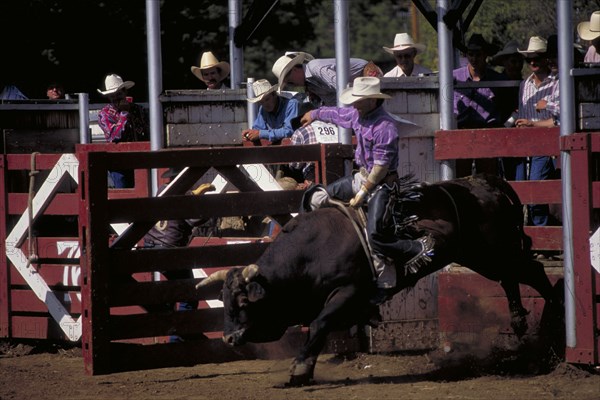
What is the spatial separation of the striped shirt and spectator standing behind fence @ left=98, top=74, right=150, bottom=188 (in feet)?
13.4

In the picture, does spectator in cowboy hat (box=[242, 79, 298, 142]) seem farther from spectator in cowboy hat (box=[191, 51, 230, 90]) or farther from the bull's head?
the bull's head

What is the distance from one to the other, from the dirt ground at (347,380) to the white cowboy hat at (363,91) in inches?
80.7

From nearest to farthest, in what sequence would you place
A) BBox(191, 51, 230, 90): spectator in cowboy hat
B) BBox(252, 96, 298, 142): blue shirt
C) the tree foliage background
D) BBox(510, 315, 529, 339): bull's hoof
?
BBox(510, 315, 529, 339): bull's hoof, BBox(252, 96, 298, 142): blue shirt, BBox(191, 51, 230, 90): spectator in cowboy hat, the tree foliage background

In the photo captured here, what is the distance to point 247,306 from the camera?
27.0 feet

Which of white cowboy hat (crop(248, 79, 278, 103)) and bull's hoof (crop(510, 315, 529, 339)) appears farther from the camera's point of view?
white cowboy hat (crop(248, 79, 278, 103))

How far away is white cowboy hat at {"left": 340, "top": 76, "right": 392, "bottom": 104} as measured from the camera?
870 centimetres

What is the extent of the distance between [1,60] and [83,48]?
335cm

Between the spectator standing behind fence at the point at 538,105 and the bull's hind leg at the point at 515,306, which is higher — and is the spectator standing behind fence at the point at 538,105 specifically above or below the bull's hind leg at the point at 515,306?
above

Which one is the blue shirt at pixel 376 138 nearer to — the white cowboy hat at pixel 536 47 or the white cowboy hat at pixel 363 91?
the white cowboy hat at pixel 363 91

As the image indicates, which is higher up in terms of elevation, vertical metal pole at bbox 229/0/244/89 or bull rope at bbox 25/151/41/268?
vertical metal pole at bbox 229/0/244/89

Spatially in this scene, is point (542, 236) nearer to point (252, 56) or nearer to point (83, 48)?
point (83, 48)

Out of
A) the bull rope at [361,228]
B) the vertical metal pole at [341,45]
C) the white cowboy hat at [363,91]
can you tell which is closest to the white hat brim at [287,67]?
the vertical metal pole at [341,45]

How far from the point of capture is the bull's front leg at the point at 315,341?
27.4ft

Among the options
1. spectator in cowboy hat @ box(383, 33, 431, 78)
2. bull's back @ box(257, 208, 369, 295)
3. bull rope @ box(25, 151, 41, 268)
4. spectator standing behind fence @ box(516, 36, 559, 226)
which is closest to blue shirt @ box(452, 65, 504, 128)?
spectator standing behind fence @ box(516, 36, 559, 226)
